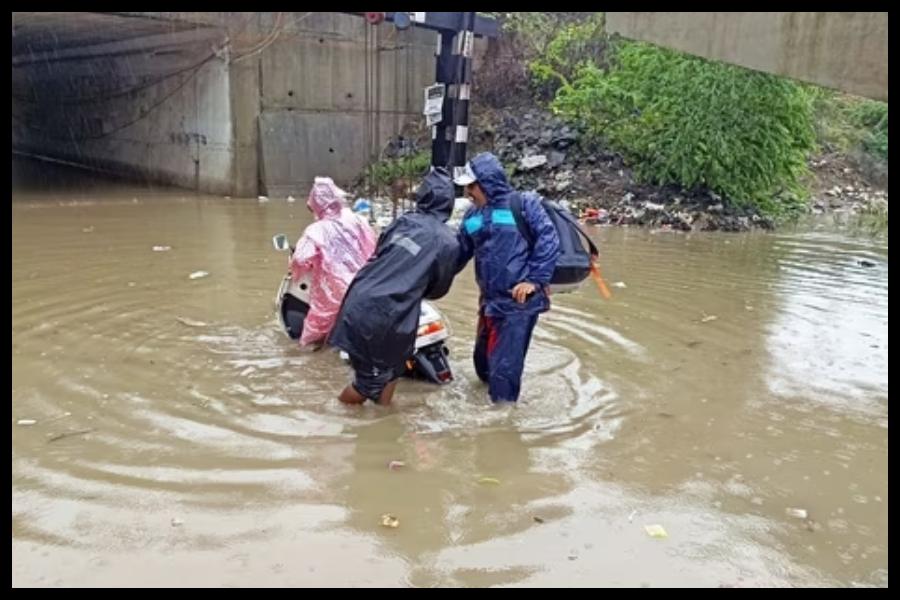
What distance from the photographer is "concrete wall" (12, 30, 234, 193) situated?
55.6 ft

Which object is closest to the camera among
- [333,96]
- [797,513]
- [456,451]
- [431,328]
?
[797,513]

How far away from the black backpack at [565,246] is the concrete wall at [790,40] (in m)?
1.93

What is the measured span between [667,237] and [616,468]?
8.97 metres

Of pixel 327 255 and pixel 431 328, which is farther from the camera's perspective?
pixel 327 255

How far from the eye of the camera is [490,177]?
4.53 m

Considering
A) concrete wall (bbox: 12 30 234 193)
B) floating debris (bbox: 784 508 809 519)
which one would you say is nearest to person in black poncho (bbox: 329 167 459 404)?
floating debris (bbox: 784 508 809 519)

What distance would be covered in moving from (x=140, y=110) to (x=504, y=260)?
55.1 feet

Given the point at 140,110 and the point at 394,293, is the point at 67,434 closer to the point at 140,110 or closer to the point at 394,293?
the point at 394,293

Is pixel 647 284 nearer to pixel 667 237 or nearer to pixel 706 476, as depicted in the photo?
pixel 667 237

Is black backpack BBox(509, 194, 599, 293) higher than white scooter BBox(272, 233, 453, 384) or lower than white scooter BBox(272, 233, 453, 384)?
higher

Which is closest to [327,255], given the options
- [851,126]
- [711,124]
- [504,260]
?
[504,260]

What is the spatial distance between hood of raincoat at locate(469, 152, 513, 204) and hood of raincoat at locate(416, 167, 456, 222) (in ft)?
0.68

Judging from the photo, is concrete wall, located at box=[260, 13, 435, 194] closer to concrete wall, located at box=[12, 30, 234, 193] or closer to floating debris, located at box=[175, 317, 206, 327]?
concrete wall, located at box=[12, 30, 234, 193]
